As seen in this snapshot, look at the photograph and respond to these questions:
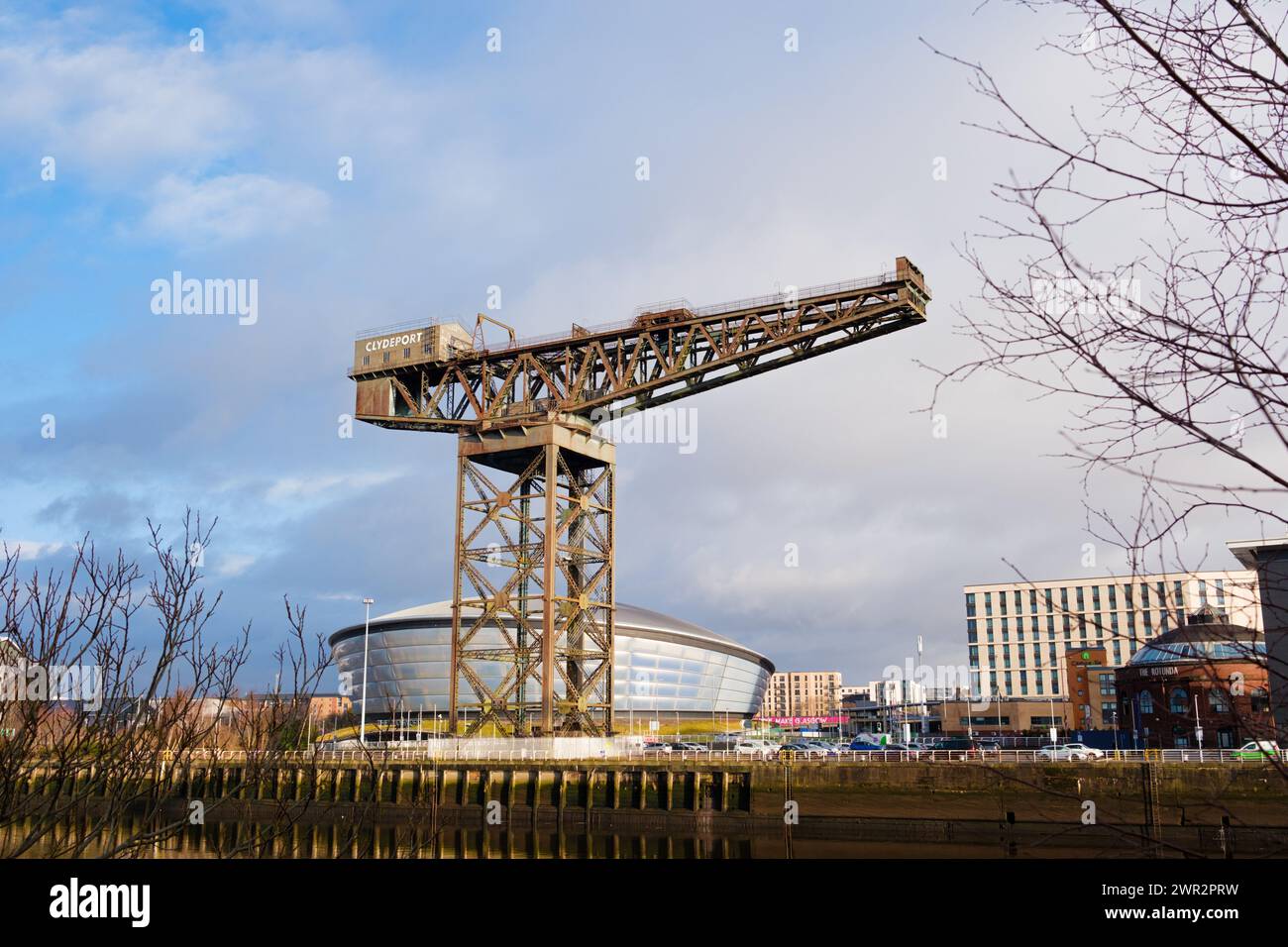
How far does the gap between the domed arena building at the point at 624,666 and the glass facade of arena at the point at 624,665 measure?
98 mm

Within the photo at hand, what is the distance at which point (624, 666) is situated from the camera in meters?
106

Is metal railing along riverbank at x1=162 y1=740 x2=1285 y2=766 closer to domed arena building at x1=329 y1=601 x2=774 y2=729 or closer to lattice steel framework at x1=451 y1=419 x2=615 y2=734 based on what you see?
lattice steel framework at x1=451 y1=419 x2=615 y2=734

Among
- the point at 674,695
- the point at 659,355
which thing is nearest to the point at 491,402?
the point at 659,355

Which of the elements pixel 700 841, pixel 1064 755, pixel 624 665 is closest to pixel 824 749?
pixel 1064 755

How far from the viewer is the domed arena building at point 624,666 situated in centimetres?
10231

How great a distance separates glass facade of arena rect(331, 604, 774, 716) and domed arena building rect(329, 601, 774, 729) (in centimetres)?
10

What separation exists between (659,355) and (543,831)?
2279cm

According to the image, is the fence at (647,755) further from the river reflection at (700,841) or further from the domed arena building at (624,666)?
the domed arena building at (624,666)

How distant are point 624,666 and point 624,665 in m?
0.13

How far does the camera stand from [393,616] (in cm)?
10506

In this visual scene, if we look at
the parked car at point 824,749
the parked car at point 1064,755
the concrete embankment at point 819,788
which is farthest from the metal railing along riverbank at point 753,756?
the parked car at point 824,749

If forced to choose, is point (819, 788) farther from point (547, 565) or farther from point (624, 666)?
point (624, 666)

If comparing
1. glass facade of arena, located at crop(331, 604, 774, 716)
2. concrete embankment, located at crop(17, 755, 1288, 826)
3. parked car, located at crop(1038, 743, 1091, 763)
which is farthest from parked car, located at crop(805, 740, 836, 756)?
glass facade of arena, located at crop(331, 604, 774, 716)
